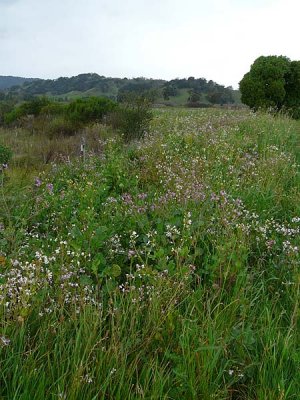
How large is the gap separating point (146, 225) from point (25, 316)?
154 cm

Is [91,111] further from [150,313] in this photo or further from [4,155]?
[150,313]

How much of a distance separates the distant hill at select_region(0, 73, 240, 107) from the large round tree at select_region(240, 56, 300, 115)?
35528mm

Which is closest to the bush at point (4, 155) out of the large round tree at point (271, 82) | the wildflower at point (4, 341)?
the wildflower at point (4, 341)

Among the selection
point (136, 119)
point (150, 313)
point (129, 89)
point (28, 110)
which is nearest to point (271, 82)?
point (136, 119)

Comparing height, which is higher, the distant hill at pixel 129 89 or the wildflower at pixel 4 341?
the distant hill at pixel 129 89

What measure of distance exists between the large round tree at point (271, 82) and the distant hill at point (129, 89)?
3553 centimetres

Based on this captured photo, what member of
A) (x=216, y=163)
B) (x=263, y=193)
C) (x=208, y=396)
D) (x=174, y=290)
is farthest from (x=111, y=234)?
(x=216, y=163)

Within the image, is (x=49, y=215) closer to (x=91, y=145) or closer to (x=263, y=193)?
(x=263, y=193)

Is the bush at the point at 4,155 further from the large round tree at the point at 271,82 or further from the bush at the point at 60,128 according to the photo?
the large round tree at the point at 271,82

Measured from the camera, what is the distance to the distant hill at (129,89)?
5762cm

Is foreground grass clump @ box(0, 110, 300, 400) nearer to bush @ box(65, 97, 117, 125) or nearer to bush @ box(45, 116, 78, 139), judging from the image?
bush @ box(45, 116, 78, 139)

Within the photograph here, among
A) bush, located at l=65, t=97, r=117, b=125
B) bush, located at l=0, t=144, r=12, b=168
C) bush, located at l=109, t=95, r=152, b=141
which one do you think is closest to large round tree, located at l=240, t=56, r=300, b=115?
bush, located at l=65, t=97, r=117, b=125

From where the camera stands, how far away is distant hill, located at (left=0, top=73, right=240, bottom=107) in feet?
189

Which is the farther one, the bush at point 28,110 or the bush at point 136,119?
the bush at point 28,110
